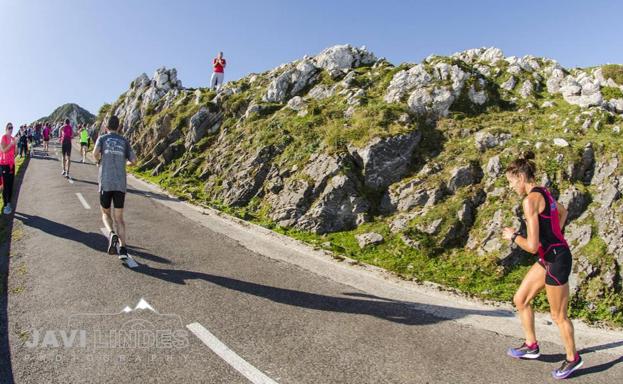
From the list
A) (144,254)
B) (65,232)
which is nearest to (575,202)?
(144,254)

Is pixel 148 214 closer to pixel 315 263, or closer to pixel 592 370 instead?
pixel 315 263

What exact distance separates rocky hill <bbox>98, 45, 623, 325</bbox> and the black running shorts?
9.42 ft

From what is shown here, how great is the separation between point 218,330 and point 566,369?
4.83m

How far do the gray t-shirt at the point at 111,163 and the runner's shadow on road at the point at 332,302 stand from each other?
189 centimetres

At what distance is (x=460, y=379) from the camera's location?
4805 mm

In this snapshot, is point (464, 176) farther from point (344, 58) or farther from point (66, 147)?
point (66, 147)

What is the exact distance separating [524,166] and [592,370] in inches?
117

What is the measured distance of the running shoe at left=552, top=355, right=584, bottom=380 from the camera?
16.2 feet

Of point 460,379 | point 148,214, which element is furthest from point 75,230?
point 460,379

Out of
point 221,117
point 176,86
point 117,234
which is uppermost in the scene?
point 176,86

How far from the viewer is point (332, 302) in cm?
698

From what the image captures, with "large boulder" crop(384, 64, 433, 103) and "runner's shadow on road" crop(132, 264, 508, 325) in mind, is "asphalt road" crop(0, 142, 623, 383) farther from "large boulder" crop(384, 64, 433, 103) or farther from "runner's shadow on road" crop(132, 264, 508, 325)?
"large boulder" crop(384, 64, 433, 103)

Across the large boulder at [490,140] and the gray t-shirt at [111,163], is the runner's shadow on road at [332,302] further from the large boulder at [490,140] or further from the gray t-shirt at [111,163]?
the large boulder at [490,140]

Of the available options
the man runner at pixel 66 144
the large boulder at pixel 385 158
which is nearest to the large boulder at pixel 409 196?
the large boulder at pixel 385 158
